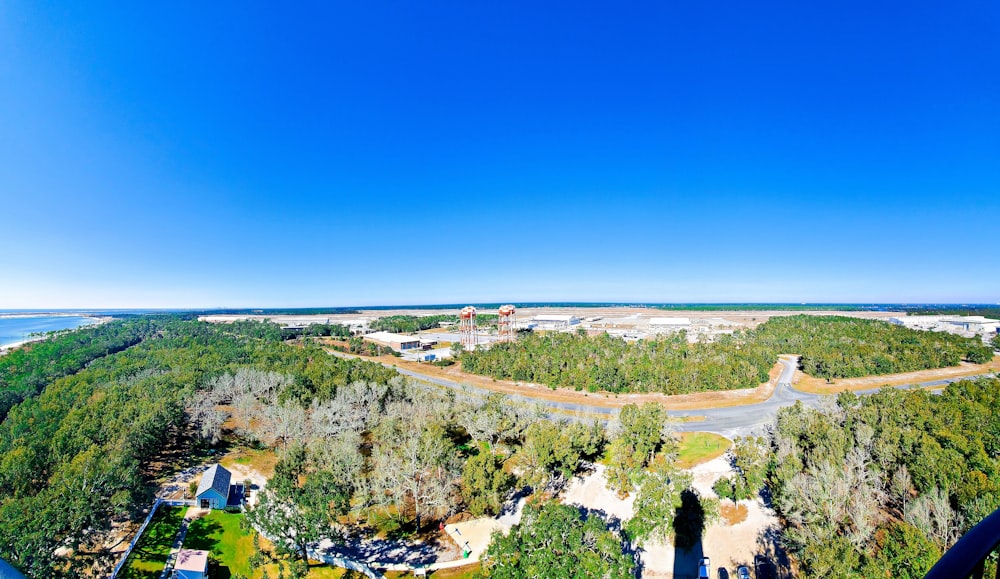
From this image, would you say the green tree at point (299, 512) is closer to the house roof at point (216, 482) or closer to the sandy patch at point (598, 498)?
the house roof at point (216, 482)

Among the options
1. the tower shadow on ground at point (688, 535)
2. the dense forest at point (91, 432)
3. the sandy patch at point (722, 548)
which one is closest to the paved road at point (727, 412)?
the sandy patch at point (722, 548)

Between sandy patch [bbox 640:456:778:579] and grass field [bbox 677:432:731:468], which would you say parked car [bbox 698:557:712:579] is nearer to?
sandy patch [bbox 640:456:778:579]

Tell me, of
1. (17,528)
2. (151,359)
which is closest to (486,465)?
(17,528)

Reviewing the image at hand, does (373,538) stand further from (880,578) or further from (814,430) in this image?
(814,430)

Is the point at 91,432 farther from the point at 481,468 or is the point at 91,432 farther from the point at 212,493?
the point at 481,468

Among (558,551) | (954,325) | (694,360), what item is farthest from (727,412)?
(954,325)

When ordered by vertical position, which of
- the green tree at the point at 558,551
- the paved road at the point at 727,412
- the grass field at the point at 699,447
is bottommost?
the grass field at the point at 699,447
